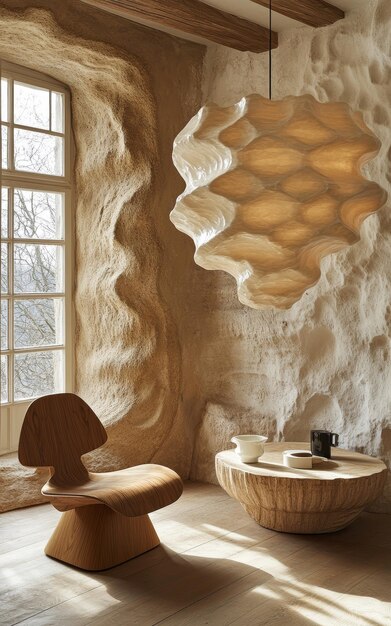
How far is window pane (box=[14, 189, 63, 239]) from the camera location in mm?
4367

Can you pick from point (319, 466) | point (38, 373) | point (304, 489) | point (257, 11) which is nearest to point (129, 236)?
point (38, 373)

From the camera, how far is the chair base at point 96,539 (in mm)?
3143

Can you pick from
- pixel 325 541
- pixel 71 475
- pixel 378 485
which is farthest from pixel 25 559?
pixel 378 485

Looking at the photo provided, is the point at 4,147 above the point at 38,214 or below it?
above

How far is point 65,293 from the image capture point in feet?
15.2

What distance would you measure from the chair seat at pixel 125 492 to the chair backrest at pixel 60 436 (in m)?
0.10

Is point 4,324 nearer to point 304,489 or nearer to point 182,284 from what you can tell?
point 182,284

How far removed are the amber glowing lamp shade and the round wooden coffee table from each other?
1.03 metres

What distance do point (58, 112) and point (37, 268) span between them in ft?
3.23

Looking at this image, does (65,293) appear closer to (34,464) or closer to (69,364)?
(69,364)

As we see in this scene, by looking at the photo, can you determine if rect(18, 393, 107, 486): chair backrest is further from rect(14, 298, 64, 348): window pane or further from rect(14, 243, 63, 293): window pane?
rect(14, 243, 63, 293): window pane

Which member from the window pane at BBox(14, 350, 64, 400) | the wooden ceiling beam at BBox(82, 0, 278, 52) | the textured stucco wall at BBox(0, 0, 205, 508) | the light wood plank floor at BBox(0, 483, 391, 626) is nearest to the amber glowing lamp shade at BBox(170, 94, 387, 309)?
the light wood plank floor at BBox(0, 483, 391, 626)

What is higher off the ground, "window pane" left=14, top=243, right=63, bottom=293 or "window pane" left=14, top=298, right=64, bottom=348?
"window pane" left=14, top=243, right=63, bottom=293

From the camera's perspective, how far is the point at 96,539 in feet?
10.4
